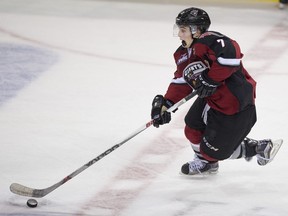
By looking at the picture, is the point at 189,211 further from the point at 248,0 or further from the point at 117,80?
the point at 248,0

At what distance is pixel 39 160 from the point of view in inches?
157

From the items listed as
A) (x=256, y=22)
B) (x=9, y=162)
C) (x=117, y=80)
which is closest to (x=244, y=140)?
(x=9, y=162)

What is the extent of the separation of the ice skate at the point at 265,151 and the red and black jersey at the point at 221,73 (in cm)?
25

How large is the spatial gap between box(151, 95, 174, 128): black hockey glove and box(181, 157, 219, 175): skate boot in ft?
0.83

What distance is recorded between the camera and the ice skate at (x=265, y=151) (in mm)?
3854

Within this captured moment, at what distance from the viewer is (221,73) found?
3.53 meters

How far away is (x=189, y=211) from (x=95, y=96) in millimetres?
1560

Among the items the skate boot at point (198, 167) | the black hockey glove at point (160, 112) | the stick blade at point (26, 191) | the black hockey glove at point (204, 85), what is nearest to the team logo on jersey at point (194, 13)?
the black hockey glove at point (204, 85)

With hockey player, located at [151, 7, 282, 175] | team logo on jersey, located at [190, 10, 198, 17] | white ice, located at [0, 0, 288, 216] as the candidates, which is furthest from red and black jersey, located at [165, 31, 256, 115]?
white ice, located at [0, 0, 288, 216]

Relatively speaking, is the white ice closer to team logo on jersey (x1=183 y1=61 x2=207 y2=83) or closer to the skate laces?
the skate laces

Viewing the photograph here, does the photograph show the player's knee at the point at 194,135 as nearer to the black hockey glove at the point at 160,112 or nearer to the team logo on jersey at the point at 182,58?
the black hockey glove at the point at 160,112

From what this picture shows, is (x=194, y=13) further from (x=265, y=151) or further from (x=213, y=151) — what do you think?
(x=265, y=151)

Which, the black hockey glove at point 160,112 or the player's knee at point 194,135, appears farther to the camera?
the player's knee at point 194,135

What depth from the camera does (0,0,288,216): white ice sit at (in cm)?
362
